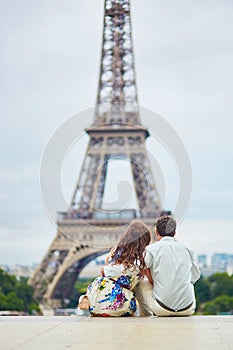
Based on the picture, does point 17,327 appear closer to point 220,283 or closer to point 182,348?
point 182,348

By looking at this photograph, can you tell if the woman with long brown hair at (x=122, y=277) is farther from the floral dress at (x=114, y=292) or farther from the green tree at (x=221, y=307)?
the green tree at (x=221, y=307)

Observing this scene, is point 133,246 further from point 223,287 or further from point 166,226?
point 223,287

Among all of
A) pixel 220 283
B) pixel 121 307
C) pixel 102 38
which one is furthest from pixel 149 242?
pixel 220 283

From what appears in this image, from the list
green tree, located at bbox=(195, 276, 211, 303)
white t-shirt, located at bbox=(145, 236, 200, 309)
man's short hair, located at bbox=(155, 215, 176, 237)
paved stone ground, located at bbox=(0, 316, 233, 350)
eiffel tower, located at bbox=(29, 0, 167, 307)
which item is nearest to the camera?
paved stone ground, located at bbox=(0, 316, 233, 350)

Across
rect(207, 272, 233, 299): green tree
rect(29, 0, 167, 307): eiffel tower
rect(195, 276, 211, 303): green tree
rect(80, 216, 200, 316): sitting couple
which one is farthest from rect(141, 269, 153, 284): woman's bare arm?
rect(195, 276, 211, 303): green tree

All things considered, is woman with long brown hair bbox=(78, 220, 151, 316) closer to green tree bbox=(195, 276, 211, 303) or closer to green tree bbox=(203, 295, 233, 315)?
green tree bbox=(203, 295, 233, 315)

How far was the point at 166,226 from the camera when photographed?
6598 millimetres

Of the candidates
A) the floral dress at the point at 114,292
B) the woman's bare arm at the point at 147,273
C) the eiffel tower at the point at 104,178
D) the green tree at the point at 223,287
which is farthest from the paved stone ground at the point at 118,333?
the green tree at the point at 223,287

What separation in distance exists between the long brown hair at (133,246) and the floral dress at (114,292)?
6 cm

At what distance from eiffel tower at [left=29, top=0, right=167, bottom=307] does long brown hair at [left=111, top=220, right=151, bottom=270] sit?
27.9 metres

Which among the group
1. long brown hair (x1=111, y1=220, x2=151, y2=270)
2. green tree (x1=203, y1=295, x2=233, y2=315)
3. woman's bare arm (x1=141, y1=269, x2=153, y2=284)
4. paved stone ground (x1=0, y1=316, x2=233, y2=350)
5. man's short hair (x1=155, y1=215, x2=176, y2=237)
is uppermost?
green tree (x1=203, y1=295, x2=233, y2=315)

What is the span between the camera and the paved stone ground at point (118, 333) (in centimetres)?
484

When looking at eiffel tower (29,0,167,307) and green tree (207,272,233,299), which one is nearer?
eiffel tower (29,0,167,307)

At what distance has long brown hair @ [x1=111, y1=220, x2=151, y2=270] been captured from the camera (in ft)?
21.3
